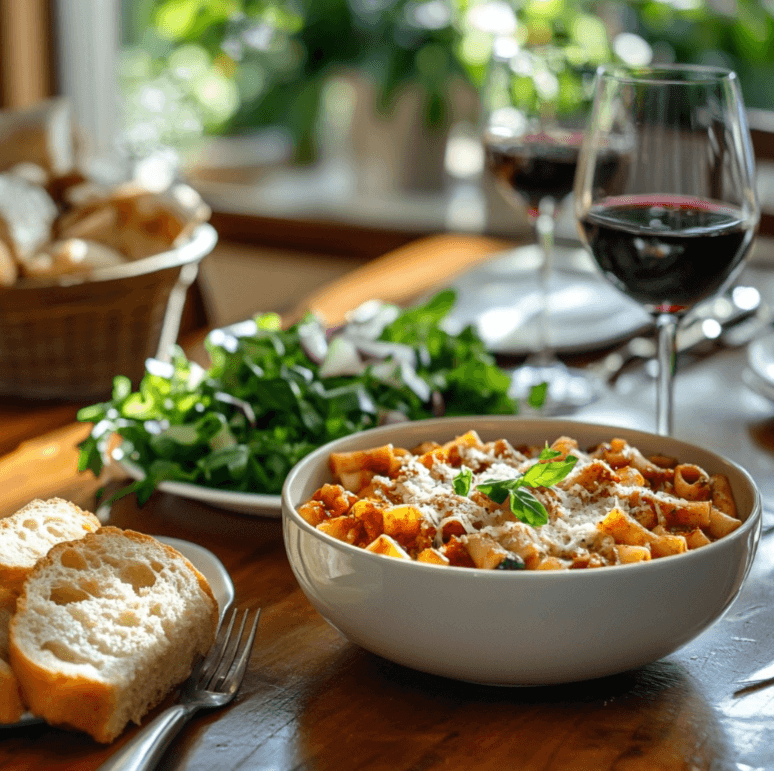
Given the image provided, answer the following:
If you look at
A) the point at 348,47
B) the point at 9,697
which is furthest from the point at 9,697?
the point at 348,47

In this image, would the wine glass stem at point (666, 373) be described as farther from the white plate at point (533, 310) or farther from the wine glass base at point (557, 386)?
the white plate at point (533, 310)

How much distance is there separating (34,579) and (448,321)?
3.05 feet

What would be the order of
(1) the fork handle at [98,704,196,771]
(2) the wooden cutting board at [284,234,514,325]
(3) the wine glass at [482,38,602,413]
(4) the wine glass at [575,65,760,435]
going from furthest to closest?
(2) the wooden cutting board at [284,234,514,325] → (3) the wine glass at [482,38,602,413] → (4) the wine glass at [575,65,760,435] → (1) the fork handle at [98,704,196,771]

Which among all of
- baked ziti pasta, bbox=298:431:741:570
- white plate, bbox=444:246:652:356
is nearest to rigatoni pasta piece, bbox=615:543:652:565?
baked ziti pasta, bbox=298:431:741:570

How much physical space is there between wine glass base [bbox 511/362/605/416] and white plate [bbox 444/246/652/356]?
8cm

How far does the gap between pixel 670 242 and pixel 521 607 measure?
1.43 feet

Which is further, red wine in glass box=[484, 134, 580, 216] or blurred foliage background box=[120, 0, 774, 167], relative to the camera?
blurred foliage background box=[120, 0, 774, 167]

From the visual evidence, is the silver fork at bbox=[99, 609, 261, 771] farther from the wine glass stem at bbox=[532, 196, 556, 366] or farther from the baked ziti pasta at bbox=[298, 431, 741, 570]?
the wine glass stem at bbox=[532, 196, 556, 366]

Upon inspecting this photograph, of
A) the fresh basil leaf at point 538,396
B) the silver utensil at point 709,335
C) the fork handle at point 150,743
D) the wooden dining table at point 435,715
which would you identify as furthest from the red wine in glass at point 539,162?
the fork handle at point 150,743

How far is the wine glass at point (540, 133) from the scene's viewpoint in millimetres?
1369

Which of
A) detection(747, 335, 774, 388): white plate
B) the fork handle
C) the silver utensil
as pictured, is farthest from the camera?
the silver utensil

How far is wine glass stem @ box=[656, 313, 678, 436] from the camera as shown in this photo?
995 mm

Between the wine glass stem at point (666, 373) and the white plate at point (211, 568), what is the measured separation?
44 centimetres

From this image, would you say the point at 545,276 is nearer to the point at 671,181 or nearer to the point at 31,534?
the point at 671,181
